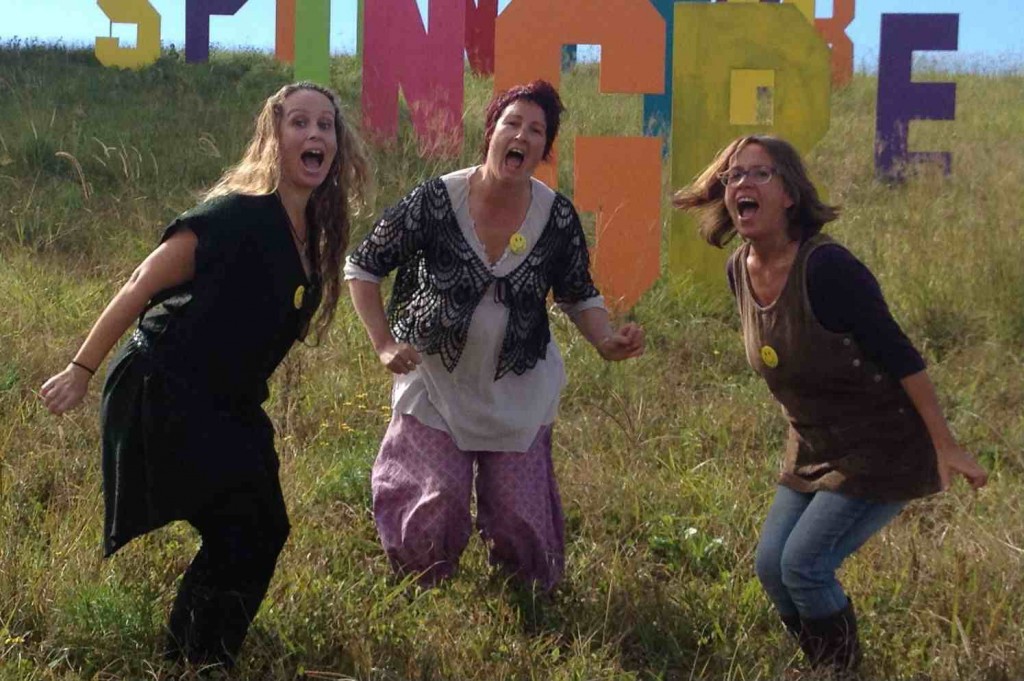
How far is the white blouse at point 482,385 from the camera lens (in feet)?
12.1

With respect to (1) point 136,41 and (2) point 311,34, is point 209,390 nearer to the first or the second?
(2) point 311,34

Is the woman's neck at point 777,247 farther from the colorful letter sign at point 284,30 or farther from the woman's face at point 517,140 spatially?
the colorful letter sign at point 284,30

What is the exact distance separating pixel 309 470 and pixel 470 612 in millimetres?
1173

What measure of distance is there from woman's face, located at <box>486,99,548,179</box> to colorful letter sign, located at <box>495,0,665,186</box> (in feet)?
9.22

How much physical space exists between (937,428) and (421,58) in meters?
6.65

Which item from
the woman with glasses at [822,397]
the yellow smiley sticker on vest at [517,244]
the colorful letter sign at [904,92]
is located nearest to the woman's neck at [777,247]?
the woman with glasses at [822,397]

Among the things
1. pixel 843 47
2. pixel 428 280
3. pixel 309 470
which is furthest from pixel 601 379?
pixel 843 47

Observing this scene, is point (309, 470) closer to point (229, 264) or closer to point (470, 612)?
point (470, 612)

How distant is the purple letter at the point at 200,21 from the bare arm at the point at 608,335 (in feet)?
32.4

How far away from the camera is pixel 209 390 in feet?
9.94

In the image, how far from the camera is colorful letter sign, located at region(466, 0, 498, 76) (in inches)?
550

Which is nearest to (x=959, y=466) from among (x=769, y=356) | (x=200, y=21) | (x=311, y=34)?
(x=769, y=356)

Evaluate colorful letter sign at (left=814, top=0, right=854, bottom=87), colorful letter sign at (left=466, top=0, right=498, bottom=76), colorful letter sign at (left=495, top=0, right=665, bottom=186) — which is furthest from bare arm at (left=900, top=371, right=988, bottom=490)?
colorful letter sign at (left=814, top=0, right=854, bottom=87)

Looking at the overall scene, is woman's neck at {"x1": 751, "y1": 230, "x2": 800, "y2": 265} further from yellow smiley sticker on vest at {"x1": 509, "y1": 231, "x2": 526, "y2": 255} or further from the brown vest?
yellow smiley sticker on vest at {"x1": 509, "y1": 231, "x2": 526, "y2": 255}
